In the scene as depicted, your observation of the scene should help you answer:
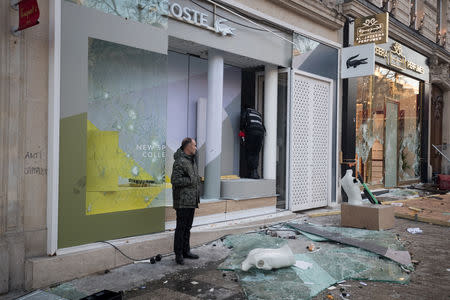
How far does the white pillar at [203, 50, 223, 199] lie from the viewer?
7613 millimetres

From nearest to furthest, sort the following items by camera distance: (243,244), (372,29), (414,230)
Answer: (243,244) < (414,230) < (372,29)

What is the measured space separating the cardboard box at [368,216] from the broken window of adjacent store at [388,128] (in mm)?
4405

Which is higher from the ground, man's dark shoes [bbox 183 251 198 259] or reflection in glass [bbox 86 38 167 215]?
reflection in glass [bbox 86 38 167 215]

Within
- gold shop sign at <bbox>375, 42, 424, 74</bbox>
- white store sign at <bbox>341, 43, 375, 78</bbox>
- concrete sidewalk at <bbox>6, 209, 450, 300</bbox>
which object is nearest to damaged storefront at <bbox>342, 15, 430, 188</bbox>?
gold shop sign at <bbox>375, 42, 424, 74</bbox>

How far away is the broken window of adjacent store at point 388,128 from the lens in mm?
12617

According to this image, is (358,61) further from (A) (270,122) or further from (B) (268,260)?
(B) (268,260)

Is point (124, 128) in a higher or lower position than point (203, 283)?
higher

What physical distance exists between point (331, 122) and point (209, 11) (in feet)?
15.9

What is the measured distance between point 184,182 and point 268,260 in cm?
150

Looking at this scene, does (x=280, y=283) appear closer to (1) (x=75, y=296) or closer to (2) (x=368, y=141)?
(1) (x=75, y=296)

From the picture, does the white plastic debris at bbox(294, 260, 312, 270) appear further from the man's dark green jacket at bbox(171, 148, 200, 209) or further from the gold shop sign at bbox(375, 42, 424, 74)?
the gold shop sign at bbox(375, 42, 424, 74)

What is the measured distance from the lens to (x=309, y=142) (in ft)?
32.1

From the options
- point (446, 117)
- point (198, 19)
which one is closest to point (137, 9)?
point (198, 19)

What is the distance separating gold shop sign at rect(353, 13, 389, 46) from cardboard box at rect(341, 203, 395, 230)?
16.4 ft
